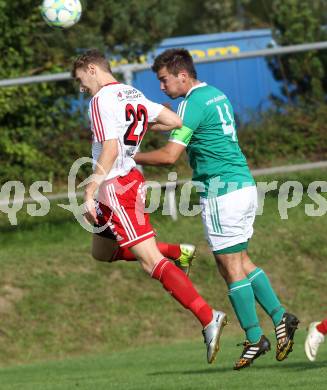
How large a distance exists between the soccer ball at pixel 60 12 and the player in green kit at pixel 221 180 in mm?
5233

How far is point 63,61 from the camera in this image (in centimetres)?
1775

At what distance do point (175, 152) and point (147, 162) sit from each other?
222mm

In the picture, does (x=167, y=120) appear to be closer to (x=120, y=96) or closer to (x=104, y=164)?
(x=120, y=96)

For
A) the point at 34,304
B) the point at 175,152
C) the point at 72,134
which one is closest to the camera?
the point at 175,152

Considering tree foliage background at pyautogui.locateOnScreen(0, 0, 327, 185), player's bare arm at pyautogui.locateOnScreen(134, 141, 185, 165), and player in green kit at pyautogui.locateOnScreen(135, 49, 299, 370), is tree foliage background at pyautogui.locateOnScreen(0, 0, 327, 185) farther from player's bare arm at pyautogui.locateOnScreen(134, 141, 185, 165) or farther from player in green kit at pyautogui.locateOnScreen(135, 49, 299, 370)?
player's bare arm at pyautogui.locateOnScreen(134, 141, 185, 165)

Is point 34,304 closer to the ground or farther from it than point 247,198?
closer to the ground

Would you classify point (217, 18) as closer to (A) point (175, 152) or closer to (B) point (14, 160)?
(B) point (14, 160)

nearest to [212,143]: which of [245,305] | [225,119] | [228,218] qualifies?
[225,119]

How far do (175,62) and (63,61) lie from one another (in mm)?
8609

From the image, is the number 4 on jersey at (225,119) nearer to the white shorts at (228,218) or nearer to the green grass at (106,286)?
the white shorts at (228,218)

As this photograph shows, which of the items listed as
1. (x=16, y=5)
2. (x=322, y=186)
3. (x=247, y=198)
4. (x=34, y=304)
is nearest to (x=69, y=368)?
(x=34, y=304)

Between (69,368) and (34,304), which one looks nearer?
(69,368)

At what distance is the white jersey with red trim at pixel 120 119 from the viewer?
8.83 meters

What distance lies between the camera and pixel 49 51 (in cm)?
1806
